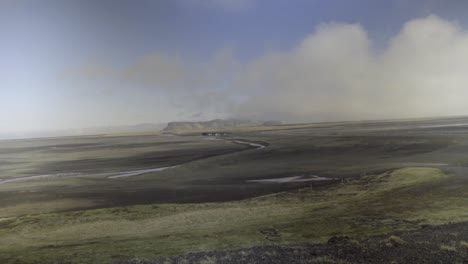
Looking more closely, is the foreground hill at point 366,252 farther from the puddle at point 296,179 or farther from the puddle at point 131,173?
the puddle at point 131,173

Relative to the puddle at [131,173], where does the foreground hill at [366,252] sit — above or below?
above

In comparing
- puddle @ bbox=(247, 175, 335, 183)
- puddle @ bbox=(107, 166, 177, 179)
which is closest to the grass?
puddle @ bbox=(247, 175, 335, 183)

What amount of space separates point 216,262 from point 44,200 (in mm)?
23957

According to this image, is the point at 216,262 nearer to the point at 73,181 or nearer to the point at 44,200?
the point at 44,200

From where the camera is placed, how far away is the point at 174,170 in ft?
153

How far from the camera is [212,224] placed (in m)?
20.8

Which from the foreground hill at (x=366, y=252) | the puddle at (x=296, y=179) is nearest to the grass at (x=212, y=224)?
the foreground hill at (x=366, y=252)

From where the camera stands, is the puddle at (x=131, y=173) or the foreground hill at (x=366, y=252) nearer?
the foreground hill at (x=366, y=252)

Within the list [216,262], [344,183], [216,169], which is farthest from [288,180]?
[216,262]

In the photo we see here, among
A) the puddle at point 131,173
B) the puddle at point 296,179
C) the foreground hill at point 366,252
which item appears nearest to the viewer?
the foreground hill at point 366,252

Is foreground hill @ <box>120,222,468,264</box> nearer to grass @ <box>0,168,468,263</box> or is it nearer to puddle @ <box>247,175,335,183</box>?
grass @ <box>0,168,468,263</box>

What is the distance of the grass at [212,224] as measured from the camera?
16891mm

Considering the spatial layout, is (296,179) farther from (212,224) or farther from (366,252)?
(366,252)

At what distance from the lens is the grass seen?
16.9 meters
